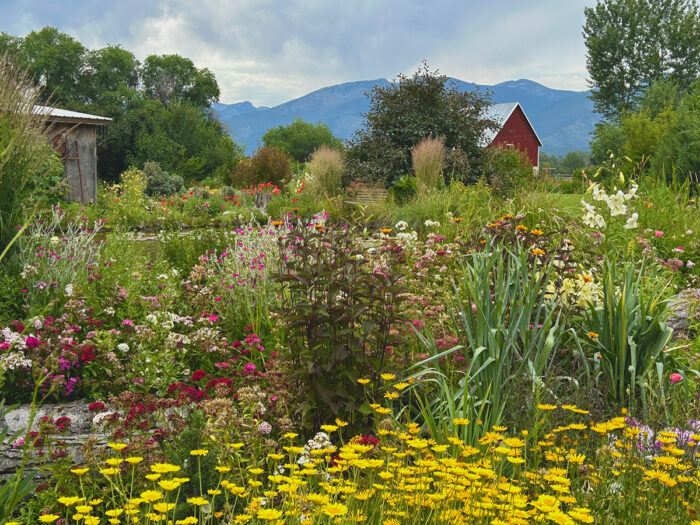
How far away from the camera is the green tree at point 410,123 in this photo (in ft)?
50.1

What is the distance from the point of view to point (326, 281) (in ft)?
10.5

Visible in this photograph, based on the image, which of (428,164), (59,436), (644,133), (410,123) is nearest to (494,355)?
(59,436)

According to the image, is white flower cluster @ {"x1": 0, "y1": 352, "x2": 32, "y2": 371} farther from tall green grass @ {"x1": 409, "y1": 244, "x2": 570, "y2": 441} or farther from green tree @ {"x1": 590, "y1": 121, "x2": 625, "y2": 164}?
green tree @ {"x1": 590, "y1": 121, "x2": 625, "y2": 164}

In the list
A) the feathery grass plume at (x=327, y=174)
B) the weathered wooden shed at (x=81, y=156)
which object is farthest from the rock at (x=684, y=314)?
the weathered wooden shed at (x=81, y=156)

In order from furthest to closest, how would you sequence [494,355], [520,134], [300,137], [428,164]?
[300,137]
[520,134]
[428,164]
[494,355]

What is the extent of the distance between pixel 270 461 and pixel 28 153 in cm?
350

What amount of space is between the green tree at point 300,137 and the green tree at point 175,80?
12.7 meters

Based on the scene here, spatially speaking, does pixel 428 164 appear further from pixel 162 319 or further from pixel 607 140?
pixel 607 140

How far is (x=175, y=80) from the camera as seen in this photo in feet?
146

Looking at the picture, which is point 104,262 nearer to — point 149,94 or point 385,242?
point 385,242

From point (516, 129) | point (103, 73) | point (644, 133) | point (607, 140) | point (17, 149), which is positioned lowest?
point (17, 149)

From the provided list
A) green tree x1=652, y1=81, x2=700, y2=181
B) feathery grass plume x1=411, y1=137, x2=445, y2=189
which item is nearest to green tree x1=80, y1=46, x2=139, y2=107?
feathery grass plume x1=411, y1=137, x2=445, y2=189

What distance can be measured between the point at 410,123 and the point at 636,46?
27765 mm

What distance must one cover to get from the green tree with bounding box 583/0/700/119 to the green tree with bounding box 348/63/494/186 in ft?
79.1
